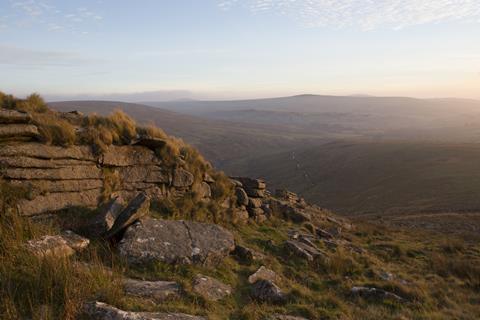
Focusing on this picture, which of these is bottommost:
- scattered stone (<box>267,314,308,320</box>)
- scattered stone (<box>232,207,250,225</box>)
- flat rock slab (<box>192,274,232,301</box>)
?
scattered stone (<box>232,207,250,225</box>)

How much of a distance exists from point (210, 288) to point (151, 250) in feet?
4.89

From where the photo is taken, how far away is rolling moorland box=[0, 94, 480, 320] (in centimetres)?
543

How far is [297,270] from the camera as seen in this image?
10.2 m

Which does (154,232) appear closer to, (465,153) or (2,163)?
(2,163)

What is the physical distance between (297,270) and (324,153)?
80.4m

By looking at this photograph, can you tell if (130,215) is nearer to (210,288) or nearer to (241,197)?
(210,288)

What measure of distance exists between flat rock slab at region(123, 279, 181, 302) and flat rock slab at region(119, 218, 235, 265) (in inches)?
37.8

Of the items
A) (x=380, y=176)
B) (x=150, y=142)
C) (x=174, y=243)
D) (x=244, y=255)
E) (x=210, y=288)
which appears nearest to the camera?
(x=210, y=288)

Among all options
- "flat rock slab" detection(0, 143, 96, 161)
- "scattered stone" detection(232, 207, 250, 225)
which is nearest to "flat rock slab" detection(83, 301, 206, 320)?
"flat rock slab" detection(0, 143, 96, 161)

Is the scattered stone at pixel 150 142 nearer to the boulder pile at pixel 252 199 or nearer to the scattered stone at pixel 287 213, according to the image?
the boulder pile at pixel 252 199

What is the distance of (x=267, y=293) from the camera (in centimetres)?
738

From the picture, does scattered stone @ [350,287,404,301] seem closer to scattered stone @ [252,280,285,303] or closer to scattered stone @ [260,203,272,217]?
scattered stone @ [252,280,285,303]

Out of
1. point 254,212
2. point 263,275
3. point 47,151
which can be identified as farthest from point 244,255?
point 254,212

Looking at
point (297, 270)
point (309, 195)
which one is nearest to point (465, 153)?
point (309, 195)
